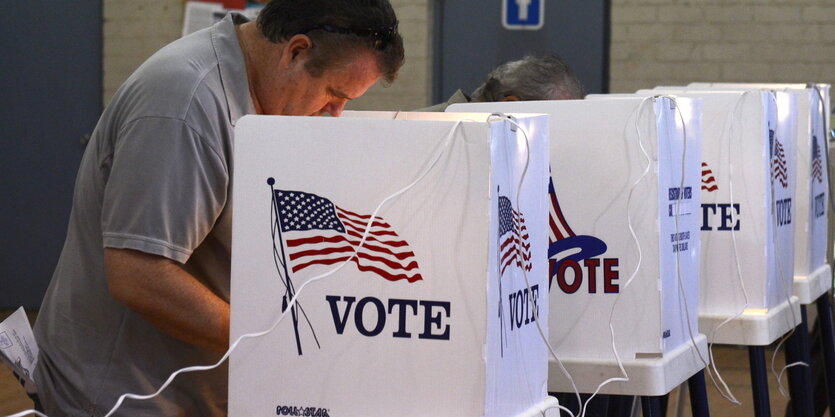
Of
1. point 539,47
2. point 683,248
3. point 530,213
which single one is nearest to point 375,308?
point 530,213

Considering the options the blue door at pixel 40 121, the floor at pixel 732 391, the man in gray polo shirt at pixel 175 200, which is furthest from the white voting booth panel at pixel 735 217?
the blue door at pixel 40 121

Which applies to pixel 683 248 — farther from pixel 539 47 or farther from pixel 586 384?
pixel 539 47

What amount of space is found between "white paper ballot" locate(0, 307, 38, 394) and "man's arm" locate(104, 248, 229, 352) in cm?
24

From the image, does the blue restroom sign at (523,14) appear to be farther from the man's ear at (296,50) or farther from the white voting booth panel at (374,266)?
the white voting booth panel at (374,266)

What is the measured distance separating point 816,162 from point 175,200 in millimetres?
1915

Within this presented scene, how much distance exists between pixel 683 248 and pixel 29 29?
4.81 meters

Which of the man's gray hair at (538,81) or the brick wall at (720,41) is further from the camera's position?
the brick wall at (720,41)

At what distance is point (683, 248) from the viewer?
6.48ft

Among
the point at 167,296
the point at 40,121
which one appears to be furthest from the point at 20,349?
the point at 40,121

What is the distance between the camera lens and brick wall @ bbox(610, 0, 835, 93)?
5305mm

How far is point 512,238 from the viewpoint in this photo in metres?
1.37

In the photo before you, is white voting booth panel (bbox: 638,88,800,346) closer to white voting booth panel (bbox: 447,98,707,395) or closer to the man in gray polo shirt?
white voting booth panel (bbox: 447,98,707,395)

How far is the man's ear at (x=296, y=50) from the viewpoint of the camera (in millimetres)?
1641

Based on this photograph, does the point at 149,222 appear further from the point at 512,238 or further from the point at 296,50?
the point at 512,238
